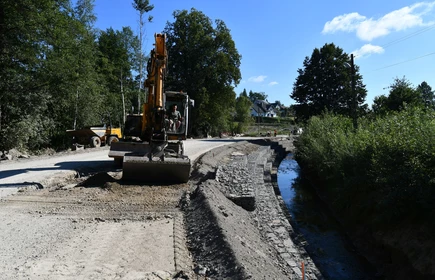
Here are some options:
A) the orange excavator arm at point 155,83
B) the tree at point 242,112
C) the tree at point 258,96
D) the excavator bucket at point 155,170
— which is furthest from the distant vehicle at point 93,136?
the tree at point 258,96

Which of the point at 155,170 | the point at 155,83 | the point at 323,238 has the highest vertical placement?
the point at 155,83

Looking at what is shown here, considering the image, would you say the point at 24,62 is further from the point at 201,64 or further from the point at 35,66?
the point at 201,64

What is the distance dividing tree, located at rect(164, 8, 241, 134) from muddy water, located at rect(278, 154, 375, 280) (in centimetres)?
2705

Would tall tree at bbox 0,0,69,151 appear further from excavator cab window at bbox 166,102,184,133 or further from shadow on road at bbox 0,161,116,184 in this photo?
excavator cab window at bbox 166,102,184,133

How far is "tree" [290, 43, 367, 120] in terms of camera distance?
38.2m

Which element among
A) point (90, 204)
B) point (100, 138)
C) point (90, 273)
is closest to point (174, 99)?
point (90, 204)

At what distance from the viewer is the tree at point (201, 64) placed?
4094 centimetres

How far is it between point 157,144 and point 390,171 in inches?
243

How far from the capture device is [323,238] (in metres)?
9.21

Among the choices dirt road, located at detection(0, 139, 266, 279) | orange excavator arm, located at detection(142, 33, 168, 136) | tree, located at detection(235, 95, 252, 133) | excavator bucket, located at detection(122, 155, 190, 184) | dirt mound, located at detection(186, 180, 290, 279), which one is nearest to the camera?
dirt road, located at detection(0, 139, 266, 279)

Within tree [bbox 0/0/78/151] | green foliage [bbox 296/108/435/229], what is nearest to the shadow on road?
green foliage [bbox 296/108/435/229]

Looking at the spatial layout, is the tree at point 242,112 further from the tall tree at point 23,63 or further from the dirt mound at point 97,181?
the dirt mound at point 97,181

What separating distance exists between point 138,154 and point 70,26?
16.5 meters

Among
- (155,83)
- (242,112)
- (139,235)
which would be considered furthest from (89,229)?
(242,112)
